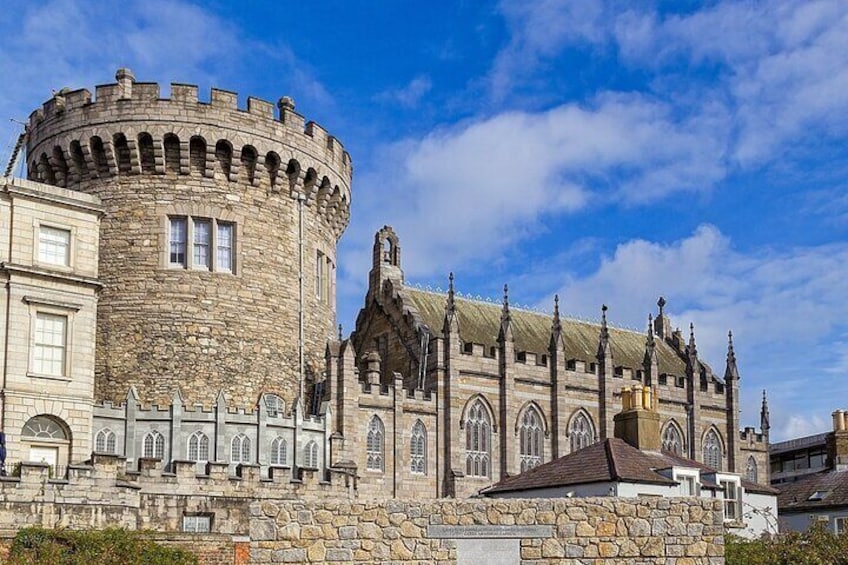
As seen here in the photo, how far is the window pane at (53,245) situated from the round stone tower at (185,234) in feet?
20.5

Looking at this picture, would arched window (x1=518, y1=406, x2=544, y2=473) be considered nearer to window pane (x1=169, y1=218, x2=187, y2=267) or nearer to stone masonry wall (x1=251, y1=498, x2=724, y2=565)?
window pane (x1=169, y1=218, x2=187, y2=267)

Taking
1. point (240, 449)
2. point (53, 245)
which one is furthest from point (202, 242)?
point (240, 449)

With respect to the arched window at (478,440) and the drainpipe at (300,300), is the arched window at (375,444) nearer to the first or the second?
the drainpipe at (300,300)

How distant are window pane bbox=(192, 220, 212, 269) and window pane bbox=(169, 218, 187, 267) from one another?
A: 0.43 metres

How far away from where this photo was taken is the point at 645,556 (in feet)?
66.9

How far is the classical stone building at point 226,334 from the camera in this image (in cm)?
3616

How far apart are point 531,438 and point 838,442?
14430 mm

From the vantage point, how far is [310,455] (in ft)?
140

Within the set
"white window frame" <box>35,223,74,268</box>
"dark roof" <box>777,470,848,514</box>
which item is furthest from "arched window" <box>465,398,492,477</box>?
"white window frame" <box>35,223,74,268</box>

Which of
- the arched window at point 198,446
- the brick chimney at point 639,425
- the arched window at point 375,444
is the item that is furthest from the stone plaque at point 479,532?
the arched window at point 375,444

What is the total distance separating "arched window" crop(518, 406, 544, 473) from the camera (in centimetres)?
5197

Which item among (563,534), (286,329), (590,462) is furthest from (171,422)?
(563,534)

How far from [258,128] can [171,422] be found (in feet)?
38.4

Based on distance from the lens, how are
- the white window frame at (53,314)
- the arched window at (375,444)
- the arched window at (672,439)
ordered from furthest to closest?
the arched window at (672,439)
the arched window at (375,444)
the white window frame at (53,314)
